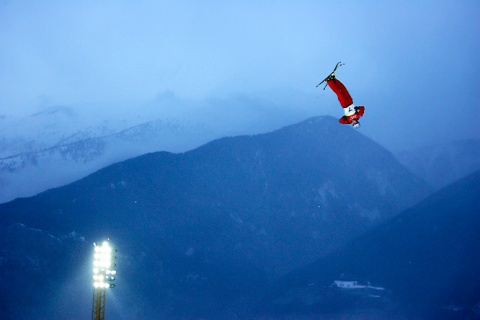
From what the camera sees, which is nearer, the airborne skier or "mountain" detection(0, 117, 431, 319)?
the airborne skier

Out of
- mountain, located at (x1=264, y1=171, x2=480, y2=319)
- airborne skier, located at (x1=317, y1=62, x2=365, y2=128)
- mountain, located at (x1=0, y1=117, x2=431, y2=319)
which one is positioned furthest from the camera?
mountain, located at (x1=0, y1=117, x2=431, y2=319)

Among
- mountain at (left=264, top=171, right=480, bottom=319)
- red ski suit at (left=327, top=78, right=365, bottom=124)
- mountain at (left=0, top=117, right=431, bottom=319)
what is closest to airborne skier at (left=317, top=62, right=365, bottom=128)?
red ski suit at (left=327, top=78, right=365, bottom=124)

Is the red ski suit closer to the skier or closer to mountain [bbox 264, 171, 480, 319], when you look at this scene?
the skier

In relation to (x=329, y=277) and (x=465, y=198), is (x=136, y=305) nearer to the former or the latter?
(x=329, y=277)

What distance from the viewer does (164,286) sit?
144750 millimetres

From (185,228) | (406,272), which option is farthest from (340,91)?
(185,228)

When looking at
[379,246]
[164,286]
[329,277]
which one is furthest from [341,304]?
[164,286]

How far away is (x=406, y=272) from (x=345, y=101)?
443 ft

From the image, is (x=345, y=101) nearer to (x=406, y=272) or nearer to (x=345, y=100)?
(x=345, y=100)

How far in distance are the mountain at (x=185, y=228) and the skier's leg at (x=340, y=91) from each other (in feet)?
387

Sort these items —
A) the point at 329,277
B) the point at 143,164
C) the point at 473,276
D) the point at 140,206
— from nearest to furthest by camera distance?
the point at 473,276 → the point at 329,277 → the point at 140,206 → the point at 143,164

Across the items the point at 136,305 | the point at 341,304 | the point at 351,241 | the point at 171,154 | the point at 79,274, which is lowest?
the point at 341,304

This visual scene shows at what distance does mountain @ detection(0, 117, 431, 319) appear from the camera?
441ft

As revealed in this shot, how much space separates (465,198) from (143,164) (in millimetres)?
132838
